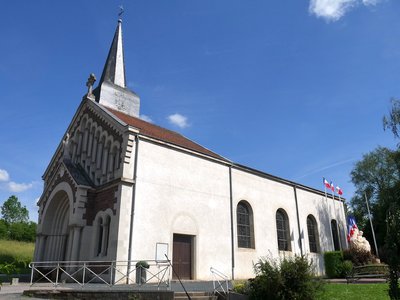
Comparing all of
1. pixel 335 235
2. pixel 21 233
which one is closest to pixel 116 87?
pixel 335 235

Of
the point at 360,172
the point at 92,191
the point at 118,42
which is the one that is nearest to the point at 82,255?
the point at 92,191

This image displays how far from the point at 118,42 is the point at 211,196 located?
16.3m

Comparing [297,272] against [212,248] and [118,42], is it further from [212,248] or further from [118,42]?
[118,42]

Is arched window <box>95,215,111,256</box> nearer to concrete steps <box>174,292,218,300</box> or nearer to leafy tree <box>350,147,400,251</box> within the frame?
concrete steps <box>174,292,218,300</box>

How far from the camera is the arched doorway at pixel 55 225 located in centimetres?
2064

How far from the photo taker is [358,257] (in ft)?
78.6

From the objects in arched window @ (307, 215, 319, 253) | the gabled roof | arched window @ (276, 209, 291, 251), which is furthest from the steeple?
arched window @ (307, 215, 319, 253)

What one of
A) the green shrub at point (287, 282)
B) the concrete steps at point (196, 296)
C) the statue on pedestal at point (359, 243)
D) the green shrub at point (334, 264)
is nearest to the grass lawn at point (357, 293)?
the green shrub at point (287, 282)

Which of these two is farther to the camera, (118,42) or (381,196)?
(381,196)

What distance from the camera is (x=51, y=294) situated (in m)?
12.0

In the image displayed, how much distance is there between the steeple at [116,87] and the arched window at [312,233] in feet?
53.6

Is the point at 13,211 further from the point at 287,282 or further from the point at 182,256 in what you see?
the point at 287,282

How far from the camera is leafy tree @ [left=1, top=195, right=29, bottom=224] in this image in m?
82.1

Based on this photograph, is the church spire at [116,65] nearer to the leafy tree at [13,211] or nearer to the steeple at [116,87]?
the steeple at [116,87]
